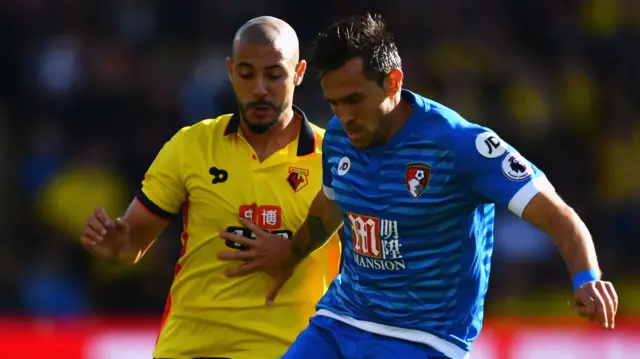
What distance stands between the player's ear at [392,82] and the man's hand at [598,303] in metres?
1.19

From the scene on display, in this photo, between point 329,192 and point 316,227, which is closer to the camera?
point 329,192

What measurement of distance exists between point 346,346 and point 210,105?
279 inches

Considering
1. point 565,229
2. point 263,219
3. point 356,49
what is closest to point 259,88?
point 263,219

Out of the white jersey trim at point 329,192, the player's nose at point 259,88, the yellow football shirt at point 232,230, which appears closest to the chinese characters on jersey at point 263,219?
the yellow football shirt at point 232,230

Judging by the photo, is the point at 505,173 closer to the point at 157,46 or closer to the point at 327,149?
the point at 327,149

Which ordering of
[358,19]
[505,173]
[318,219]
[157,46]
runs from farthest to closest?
1. [157,46]
2. [318,219]
3. [358,19]
4. [505,173]

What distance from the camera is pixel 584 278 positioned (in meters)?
4.54

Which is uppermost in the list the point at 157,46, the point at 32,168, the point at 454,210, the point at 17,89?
the point at 157,46

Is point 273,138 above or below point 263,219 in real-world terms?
above

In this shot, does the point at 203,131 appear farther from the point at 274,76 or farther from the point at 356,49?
the point at 356,49

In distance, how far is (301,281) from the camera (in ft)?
19.6

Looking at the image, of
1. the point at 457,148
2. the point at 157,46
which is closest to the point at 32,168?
the point at 157,46

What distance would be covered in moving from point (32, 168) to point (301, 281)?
6.32 m

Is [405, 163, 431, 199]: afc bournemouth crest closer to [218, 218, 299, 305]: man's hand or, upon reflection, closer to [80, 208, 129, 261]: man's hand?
[218, 218, 299, 305]: man's hand
